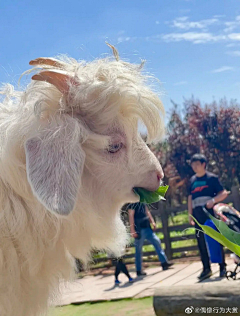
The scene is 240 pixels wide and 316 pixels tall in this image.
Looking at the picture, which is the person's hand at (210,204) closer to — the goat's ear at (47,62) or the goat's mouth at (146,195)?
the goat's mouth at (146,195)

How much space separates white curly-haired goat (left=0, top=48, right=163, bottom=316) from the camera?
2.41m

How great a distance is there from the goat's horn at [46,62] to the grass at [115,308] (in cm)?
437

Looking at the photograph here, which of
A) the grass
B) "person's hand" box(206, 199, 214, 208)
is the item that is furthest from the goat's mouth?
"person's hand" box(206, 199, 214, 208)

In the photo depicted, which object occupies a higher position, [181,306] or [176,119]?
[176,119]

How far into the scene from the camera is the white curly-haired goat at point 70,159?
7.91 ft

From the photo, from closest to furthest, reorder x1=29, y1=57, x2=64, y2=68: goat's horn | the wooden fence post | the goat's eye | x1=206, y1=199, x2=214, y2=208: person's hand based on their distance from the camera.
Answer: the goat's eye → x1=29, y1=57, x2=64, y2=68: goat's horn → x1=206, y1=199, x2=214, y2=208: person's hand → the wooden fence post

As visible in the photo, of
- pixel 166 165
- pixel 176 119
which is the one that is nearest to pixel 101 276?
pixel 166 165

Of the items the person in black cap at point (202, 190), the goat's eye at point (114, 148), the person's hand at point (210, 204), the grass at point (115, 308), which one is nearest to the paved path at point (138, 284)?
the grass at point (115, 308)

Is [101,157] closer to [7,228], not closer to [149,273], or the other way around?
[7,228]

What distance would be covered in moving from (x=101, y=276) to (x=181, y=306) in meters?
7.08

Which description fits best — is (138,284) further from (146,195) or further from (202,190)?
(146,195)

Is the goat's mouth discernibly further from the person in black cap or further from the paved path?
the person in black cap

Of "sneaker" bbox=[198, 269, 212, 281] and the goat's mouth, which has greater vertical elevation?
the goat's mouth

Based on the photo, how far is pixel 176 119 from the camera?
51.3 feet
